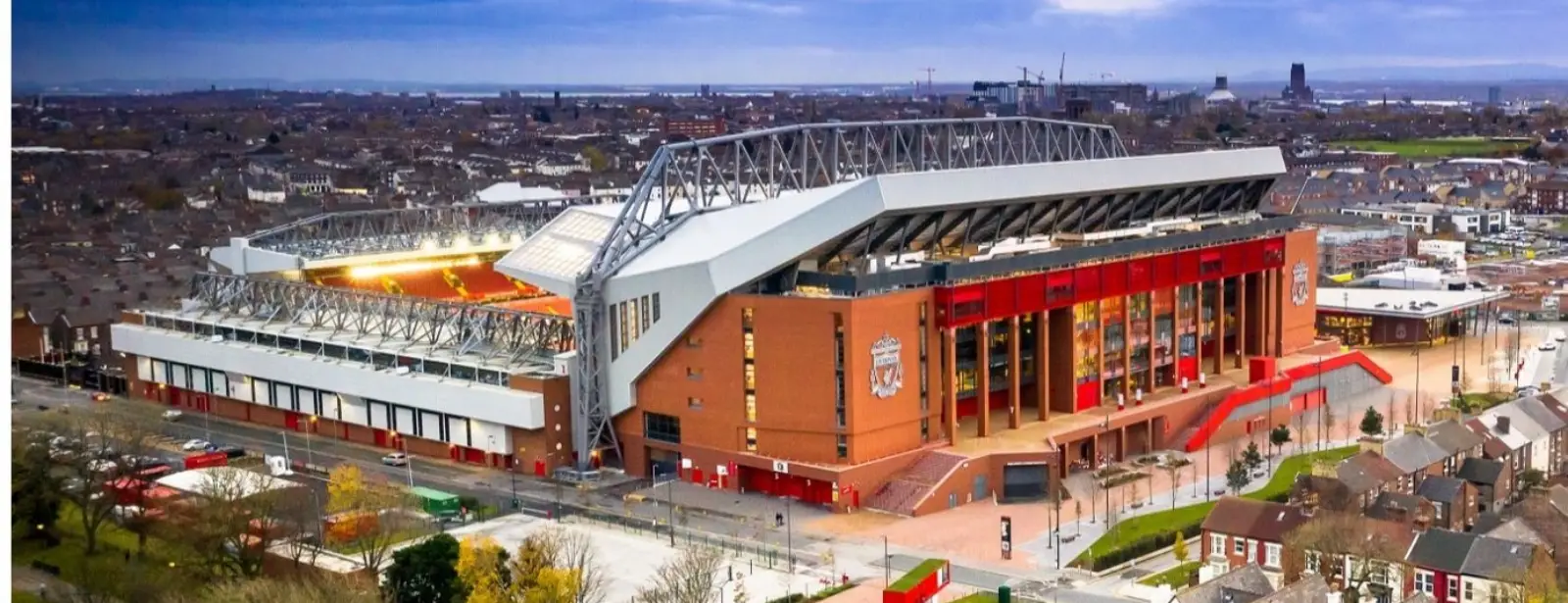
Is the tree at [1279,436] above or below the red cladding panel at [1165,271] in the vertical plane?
A: below

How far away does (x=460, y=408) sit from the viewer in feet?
86.6

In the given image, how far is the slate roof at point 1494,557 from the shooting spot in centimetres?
1789

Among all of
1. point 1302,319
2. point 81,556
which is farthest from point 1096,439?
point 81,556

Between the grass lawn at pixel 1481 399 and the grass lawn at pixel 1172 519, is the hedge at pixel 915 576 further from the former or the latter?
the grass lawn at pixel 1481 399

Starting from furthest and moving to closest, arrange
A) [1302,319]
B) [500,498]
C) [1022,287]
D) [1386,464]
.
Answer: [1302,319], [1022,287], [500,498], [1386,464]

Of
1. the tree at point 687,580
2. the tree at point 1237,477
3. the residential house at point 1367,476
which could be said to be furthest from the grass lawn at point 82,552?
the residential house at point 1367,476

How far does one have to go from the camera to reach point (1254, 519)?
65.4 feet

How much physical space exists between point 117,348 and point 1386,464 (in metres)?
22.3

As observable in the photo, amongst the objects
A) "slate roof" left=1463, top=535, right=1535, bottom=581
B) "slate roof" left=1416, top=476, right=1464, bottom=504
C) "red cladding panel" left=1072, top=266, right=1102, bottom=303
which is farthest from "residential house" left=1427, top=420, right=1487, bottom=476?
"red cladding panel" left=1072, top=266, right=1102, bottom=303

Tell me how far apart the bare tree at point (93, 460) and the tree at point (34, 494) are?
0.78 feet

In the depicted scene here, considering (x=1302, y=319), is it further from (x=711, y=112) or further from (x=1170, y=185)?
(x=711, y=112)

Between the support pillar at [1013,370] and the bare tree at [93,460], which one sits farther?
the support pillar at [1013,370]

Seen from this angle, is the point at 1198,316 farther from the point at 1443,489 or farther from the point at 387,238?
the point at 387,238

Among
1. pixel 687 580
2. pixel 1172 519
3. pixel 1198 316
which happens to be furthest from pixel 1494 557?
pixel 1198 316
